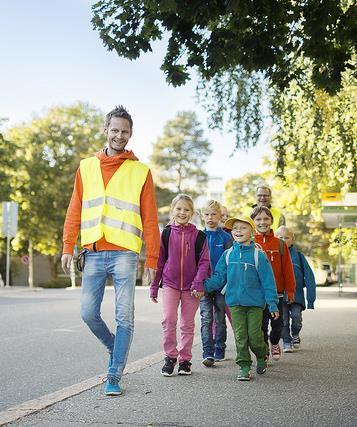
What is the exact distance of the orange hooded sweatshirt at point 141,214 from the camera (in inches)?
236

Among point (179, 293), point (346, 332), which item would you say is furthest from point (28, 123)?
point (179, 293)

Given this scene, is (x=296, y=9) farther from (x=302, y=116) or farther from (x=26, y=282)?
(x=26, y=282)

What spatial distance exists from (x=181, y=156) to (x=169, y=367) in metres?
64.8

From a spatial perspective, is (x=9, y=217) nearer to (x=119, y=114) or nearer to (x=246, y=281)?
(x=246, y=281)

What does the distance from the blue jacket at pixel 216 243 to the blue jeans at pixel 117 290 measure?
210 cm

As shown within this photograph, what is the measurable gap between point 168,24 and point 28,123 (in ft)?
152

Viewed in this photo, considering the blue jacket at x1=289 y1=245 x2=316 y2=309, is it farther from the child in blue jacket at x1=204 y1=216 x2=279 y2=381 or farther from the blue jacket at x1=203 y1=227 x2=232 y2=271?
the child in blue jacket at x1=204 y1=216 x2=279 y2=381

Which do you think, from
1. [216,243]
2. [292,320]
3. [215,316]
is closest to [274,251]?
[216,243]

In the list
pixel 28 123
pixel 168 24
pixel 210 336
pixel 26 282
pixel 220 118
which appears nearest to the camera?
pixel 210 336

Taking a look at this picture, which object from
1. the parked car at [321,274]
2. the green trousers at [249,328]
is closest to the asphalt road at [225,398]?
the green trousers at [249,328]

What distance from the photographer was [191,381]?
21.3ft

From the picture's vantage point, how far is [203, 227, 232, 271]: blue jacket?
26.3ft

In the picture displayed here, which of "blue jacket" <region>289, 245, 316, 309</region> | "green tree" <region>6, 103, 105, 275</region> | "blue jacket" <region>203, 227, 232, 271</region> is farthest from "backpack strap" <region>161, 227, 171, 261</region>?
"green tree" <region>6, 103, 105, 275</region>

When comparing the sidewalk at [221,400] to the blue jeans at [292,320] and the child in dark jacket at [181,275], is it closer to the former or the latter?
the child in dark jacket at [181,275]
